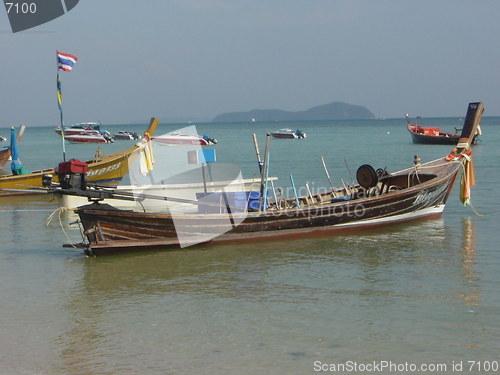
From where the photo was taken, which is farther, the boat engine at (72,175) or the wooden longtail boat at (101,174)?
the wooden longtail boat at (101,174)

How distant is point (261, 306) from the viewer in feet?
29.2

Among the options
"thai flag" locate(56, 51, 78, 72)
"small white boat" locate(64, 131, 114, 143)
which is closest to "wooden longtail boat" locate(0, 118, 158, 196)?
"thai flag" locate(56, 51, 78, 72)

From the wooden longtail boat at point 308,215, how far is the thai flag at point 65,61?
1041 centimetres

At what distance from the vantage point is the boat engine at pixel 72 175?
10695 millimetres

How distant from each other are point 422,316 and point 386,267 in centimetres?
279

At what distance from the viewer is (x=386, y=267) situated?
11094mm

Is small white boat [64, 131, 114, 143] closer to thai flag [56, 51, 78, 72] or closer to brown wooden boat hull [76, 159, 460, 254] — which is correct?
thai flag [56, 51, 78, 72]

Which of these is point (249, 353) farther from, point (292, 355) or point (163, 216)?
point (163, 216)

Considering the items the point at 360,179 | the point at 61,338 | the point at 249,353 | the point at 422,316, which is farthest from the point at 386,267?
the point at 61,338

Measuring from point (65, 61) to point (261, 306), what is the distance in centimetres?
1497

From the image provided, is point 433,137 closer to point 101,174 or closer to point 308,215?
point 101,174

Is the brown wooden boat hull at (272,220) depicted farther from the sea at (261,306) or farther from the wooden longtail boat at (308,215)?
the sea at (261,306)

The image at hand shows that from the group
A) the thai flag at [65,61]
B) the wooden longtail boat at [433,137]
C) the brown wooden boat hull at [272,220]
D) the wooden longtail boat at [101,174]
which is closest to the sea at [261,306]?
the brown wooden boat hull at [272,220]

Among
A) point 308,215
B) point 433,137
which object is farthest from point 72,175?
point 433,137
